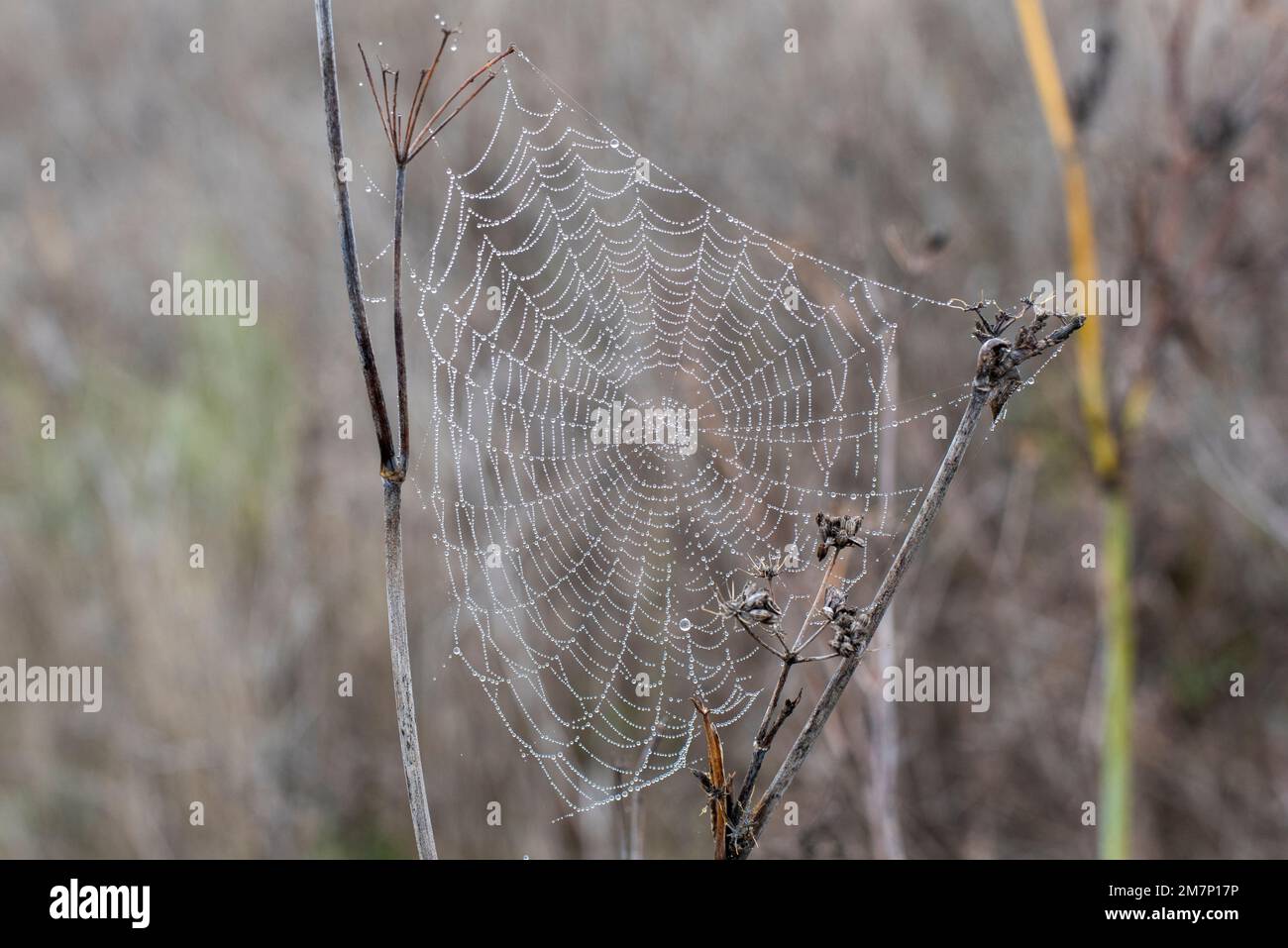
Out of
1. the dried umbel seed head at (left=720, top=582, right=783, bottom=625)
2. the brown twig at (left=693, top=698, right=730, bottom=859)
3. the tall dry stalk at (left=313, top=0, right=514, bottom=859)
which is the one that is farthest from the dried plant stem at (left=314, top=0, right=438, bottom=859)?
the dried umbel seed head at (left=720, top=582, right=783, bottom=625)

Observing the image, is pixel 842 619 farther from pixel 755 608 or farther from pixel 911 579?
pixel 911 579

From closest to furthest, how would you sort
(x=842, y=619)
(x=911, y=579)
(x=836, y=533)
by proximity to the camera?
(x=842, y=619), (x=836, y=533), (x=911, y=579)

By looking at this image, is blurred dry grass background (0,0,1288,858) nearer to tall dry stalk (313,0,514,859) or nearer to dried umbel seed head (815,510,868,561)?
dried umbel seed head (815,510,868,561)

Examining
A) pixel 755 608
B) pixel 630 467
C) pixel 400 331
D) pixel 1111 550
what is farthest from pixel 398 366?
pixel 630 467

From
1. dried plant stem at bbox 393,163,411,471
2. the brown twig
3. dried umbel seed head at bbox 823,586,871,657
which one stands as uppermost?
dried plant stem at bbox 393,163,411,471

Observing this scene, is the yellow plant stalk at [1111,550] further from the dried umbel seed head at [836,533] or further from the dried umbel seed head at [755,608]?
the dried umbel seed head at [755,608]

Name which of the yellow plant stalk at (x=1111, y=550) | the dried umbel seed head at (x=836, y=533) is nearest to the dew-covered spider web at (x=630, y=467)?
the yellow plant stalk at (x=1111, y=550)
